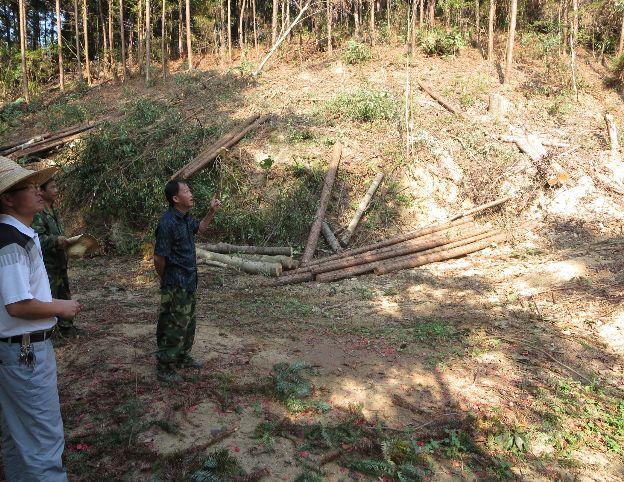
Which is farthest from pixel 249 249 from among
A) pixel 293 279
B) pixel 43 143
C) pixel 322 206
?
pixel 43 143

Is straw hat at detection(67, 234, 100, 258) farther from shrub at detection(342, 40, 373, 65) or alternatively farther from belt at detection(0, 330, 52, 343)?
shrub at detection(342, 40, 373, 65)

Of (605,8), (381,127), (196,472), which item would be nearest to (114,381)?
(196,472)

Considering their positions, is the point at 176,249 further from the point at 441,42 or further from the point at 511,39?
the point at 441,42

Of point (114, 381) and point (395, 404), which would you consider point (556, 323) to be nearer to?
point (395, 404)

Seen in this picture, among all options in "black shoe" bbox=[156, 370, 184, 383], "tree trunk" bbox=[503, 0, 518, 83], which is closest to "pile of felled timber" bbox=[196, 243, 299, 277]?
"black shoe" bbox=[156, 370, 184, 383]

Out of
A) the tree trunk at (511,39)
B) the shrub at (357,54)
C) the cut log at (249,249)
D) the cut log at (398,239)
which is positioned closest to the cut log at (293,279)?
the cut log at (398,239)

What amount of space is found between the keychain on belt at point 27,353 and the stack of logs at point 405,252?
17.2 feet

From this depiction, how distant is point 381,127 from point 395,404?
908 centimetres

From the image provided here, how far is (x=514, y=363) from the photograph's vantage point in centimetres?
455

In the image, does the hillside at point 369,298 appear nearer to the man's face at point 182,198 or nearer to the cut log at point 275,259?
the cut log at point 275,259

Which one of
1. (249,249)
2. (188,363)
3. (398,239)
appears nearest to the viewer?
(188,363)

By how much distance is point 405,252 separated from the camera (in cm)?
828

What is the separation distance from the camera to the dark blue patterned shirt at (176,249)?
3.71 m

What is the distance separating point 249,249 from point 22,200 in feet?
20.9
